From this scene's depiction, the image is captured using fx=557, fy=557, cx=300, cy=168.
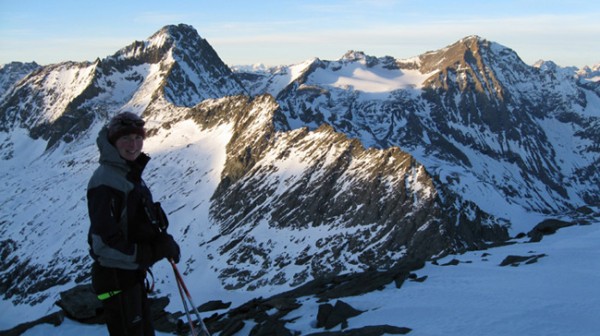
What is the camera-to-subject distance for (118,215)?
901cm

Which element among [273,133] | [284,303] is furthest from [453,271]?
[273,133]

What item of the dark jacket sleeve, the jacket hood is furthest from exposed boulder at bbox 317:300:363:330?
the jacket hood

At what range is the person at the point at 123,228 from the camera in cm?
888

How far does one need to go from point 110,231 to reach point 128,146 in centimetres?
151

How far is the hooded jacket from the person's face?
0.32 ft

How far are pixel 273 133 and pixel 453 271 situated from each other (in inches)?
4242

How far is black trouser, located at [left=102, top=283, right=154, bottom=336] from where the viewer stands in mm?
9516

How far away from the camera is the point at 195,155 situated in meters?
143

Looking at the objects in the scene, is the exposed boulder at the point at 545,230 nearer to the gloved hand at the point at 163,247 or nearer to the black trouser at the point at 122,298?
the gloved hand at the point at 163,247

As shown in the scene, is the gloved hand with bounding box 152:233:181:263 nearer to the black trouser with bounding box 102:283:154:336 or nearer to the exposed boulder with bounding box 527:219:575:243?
the black trouser with bounding box 102:283:154:336

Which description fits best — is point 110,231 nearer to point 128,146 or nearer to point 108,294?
point 108,294

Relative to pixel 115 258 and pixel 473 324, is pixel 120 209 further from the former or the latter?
pixel 473 324

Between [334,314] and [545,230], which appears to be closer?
[334,314]

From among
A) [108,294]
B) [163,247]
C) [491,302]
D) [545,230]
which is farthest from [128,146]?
[545,230]
